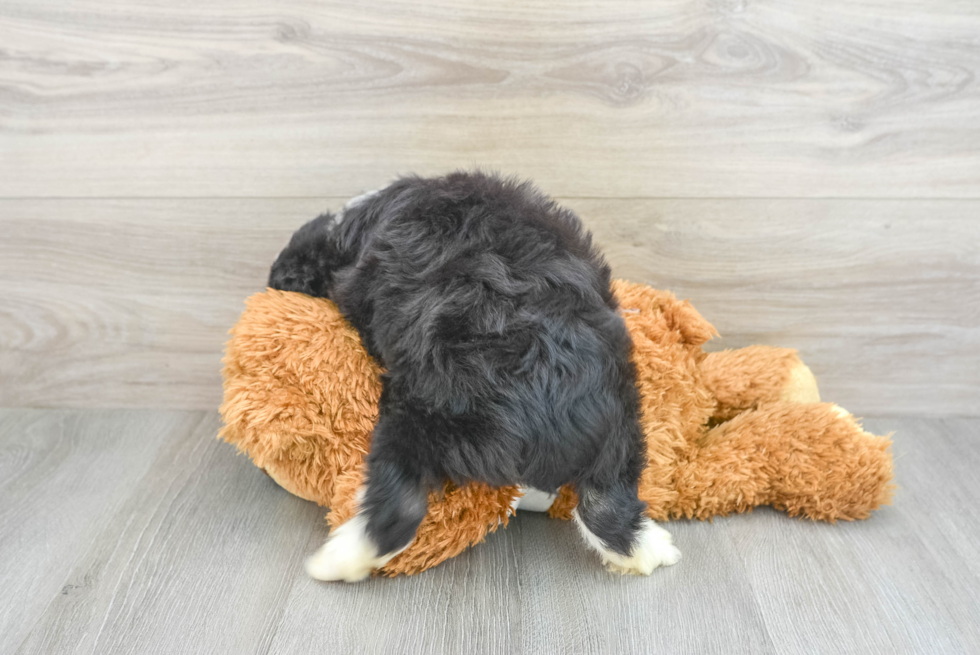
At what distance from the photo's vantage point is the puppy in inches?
26.8

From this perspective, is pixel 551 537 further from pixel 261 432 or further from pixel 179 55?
pixel 179 55

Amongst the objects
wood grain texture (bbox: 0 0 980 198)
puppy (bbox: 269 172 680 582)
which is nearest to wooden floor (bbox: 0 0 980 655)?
wood grain texture (bbox: 0 0 980 198)

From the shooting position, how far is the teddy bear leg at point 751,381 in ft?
3.18

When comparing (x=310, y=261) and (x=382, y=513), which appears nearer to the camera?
(x=382, y=513)

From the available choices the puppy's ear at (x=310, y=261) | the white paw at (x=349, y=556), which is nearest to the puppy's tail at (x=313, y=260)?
the puppy's ear at (x=310, y=261)

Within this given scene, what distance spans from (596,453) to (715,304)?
1.68ft

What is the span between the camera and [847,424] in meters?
0.89

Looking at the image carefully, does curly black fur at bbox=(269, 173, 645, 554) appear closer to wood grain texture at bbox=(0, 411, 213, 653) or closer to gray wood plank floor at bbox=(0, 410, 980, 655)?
gray wood plank floor at bbox=(0, 410, 980, 655)

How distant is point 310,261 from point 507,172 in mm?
349

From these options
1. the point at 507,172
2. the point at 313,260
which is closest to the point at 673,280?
the point at 507,172

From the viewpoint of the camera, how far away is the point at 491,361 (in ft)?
2.22

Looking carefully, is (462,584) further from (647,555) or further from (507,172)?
(507,172)

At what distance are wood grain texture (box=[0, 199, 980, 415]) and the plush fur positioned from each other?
0.14 metres

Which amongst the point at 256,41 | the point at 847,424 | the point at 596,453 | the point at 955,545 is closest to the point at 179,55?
the point at 256,41
